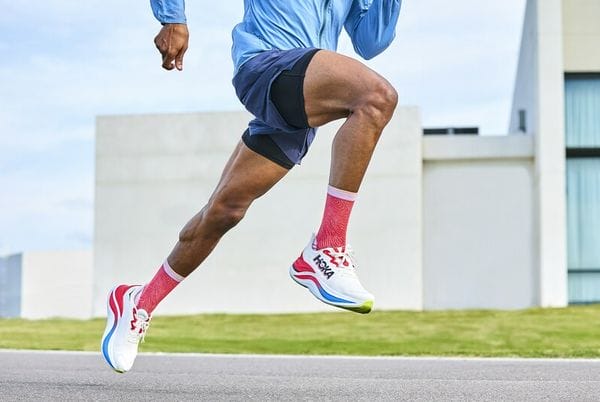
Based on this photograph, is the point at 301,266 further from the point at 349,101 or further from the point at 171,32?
the point at 171,32

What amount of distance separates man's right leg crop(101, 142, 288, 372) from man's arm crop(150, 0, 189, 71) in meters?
0.57

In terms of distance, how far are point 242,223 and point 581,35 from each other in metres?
9.47

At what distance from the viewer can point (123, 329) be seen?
4996 mm

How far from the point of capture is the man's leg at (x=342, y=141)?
3943 mm

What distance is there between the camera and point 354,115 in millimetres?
3984

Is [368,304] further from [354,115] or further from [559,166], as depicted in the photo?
[559,166]

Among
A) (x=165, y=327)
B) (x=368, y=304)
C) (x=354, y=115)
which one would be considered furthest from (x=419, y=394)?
(x=165, y=327)

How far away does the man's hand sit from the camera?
13.8 ft

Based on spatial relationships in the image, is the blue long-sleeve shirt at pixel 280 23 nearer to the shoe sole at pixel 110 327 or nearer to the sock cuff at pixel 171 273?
the sock cuff at pixel 171 273

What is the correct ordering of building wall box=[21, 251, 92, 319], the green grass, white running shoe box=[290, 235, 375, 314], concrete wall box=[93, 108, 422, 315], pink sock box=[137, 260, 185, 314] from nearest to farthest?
white running shoe box=[290, 235, 375, 314], pink sock box=[137, 260, 185, 314], the green grass, concrete wall box=[93, 108, 422, 315], building wall box=[21, 251, 92, 319]

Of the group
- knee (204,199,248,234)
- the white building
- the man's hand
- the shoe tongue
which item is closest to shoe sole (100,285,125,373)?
the shoe tongue

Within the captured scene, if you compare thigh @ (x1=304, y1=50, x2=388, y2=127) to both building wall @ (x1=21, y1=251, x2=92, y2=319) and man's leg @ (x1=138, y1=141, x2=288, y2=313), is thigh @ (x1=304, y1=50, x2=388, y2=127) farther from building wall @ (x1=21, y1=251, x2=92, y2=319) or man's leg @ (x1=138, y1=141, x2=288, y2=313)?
building wall @ (x1=21, y1=251, x2=92, y2=319)

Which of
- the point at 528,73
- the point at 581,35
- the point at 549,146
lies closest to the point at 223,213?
the point at 549,146

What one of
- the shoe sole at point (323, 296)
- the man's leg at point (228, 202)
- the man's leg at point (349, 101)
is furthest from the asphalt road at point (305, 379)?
the man's leg at point (349, 101)
